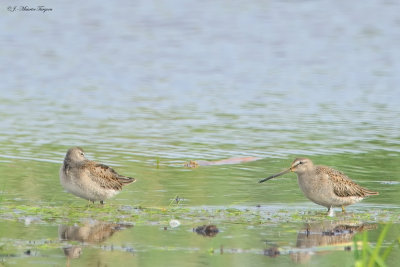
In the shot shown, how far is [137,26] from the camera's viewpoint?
3378cm

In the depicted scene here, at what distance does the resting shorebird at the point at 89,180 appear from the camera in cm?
1375

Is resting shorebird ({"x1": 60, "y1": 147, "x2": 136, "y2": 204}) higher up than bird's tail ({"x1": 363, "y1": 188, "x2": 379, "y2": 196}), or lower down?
higher up

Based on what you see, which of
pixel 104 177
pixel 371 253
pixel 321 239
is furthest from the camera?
pixel 104 177

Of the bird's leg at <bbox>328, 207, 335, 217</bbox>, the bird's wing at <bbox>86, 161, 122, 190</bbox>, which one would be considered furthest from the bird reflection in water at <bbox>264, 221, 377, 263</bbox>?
the bird's wing at <bbox>86, 161, 122, 190</bbox>

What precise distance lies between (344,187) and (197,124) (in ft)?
22.9

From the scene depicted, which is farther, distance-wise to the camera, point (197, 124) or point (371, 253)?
point (197, 124)

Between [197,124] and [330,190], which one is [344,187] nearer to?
[330,190]

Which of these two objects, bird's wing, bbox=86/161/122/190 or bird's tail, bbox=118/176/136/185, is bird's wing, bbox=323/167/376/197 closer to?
bird's tail, bbox=118/176/136/185

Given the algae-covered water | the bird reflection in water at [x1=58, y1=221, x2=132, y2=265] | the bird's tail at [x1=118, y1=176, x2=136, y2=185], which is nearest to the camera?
the bird reflection in water at [x1=58, y1=221, x2=132, y2=265]

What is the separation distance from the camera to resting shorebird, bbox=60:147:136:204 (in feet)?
45.1

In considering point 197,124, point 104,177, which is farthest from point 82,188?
point 197,124

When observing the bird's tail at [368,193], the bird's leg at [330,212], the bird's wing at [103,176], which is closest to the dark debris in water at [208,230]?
the bird's leg at [330,212]

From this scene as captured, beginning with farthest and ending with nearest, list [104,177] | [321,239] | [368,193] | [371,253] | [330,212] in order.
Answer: [368,193]
[104,177]
[330,212]
[321,239]
[371,253]

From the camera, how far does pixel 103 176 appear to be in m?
14.0
